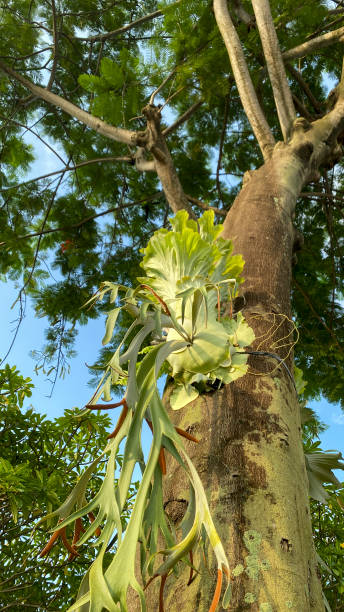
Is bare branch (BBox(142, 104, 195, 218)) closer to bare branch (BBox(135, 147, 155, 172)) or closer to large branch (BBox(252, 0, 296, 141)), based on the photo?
bare branch (BBox(135, 147, 155, 172))

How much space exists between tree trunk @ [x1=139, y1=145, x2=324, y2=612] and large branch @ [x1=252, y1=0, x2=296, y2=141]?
1.59 m

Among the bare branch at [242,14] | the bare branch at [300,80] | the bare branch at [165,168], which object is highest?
the bare branch at [242,14]

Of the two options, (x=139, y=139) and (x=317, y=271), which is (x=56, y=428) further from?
(x=317, y=271)

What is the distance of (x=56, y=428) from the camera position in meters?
2.01

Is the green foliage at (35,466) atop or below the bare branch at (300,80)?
below

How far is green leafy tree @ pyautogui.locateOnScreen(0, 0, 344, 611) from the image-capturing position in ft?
2.74

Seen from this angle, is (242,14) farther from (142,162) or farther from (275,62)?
(142,162)

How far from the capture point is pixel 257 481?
0.86 m

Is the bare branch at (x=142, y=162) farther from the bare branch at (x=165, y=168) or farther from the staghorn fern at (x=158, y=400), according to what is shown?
the staghorn fern at (x=158, y=400)

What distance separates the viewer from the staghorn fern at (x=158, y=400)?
64cm

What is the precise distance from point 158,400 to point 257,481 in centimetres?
23

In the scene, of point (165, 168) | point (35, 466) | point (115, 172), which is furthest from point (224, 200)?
point (35, 466)

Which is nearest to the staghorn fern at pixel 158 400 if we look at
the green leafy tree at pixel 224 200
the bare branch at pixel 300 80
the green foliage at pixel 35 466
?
the green leafy tree at pixel 224 200

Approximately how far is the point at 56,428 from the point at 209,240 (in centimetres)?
117
